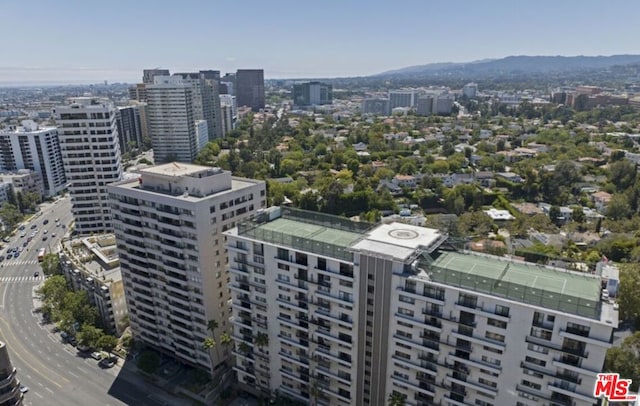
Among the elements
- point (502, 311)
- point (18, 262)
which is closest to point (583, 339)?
point (502, 311)

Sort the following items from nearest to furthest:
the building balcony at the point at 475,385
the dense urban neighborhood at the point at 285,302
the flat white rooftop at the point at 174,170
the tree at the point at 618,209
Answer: the dense urban neighborhood at the point at 285,302 → the building balcony at the point at 475,385 → the flat white rooftop at the point at 174,170 → the tree at the point at 618,209

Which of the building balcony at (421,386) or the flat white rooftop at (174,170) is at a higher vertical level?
the flat white rooftop at (174,170)

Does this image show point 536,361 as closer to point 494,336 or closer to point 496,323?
point 494,336

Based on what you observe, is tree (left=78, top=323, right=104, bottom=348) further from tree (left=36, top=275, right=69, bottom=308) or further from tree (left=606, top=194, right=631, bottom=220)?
tree (left=606, top=194, right=631, bottom=220)

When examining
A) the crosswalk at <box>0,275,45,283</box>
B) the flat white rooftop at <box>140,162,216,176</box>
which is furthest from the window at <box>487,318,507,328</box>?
the crosswalk at <box>0,275,45,283</box>

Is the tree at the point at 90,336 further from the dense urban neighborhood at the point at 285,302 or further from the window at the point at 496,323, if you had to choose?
the window at the point at 496,323

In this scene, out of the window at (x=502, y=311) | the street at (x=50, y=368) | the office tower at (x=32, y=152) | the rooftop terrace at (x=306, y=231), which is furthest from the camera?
the office tower at (x=32, y=152)

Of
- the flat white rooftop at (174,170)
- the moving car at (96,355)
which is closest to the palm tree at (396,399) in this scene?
the flat white rooftop at (174,170)

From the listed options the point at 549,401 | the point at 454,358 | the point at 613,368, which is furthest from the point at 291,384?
the point at 613,368

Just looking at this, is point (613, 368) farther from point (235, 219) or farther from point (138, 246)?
point (138, 246)
